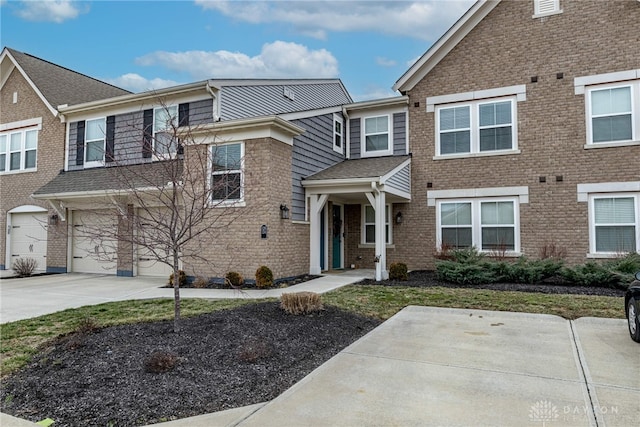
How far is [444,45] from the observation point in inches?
516

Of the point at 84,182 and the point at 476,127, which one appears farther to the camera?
the point at 84,182

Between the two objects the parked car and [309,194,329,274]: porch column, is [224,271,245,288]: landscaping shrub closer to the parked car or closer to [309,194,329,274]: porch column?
[309,194,329,274]: porch column

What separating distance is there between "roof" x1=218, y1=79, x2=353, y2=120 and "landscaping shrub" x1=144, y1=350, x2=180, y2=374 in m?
9.01

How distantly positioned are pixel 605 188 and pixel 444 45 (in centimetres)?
633

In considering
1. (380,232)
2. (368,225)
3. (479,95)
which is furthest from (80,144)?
(479,95)

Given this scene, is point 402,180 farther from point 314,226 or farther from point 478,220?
point 314,226

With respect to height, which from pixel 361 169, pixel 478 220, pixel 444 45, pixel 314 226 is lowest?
pixel 314 226

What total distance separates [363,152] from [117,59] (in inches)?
381

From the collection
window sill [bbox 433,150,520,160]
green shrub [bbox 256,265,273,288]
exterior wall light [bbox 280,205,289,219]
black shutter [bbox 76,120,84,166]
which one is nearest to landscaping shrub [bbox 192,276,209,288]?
green shrub [bbox 256,265,273,288]

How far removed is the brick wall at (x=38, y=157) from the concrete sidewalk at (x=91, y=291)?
6.25ft

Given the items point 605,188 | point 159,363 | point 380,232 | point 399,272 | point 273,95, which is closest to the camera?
point 159,363

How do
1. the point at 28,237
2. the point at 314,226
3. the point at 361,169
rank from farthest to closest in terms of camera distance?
the point at 28,237, the point at 361,169, the point at 314,226

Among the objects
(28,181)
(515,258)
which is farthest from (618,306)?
(28,181)

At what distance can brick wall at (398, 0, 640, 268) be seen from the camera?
11297mm
